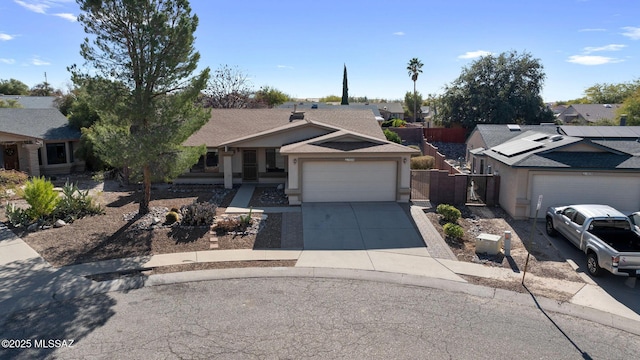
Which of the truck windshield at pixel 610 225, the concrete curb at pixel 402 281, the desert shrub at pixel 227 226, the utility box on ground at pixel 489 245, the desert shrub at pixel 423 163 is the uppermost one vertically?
the desert shrub at pixel 423 163

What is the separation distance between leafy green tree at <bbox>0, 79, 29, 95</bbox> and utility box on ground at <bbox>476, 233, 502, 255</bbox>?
8310 cm

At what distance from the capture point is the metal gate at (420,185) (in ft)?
65.2

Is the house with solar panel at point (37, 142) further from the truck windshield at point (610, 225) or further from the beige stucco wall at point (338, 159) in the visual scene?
the truck windshield at point (610, 225)

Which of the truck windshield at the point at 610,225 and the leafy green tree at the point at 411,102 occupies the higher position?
the leafy green tree at the point at 411,102

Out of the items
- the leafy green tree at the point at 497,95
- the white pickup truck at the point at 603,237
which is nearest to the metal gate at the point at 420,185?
the white pickup truck at the point at 603,237

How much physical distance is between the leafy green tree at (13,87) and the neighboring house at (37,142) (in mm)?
54221

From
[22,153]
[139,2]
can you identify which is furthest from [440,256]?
[22,153]

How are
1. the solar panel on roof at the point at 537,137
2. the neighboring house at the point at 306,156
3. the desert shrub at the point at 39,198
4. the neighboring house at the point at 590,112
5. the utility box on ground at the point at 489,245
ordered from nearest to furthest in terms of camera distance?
the utility box on ground at the point at 489,245 → the desert shrub at the point at 39,198 → the neighboring house at the point at 306,156 → the solar panel on roof at the point at 537,137 → the neighboring house at the point at 590,112

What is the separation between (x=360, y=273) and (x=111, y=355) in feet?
22.0

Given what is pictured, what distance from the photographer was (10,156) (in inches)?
1040

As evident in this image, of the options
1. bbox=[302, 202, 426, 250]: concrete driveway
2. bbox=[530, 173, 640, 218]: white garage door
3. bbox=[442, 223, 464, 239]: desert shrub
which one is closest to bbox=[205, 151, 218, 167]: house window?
bbox=[302, 202, 426, 250]: concrete driveway

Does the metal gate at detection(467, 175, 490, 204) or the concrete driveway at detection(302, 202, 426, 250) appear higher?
the metal gate at detection(467, 175, 490, 204)

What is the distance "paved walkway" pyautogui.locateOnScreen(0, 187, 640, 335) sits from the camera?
1042cm

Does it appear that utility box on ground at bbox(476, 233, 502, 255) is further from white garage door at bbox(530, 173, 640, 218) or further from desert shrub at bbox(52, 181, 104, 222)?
Result: desert shrub at bbox(52, 181, 104, 222)
